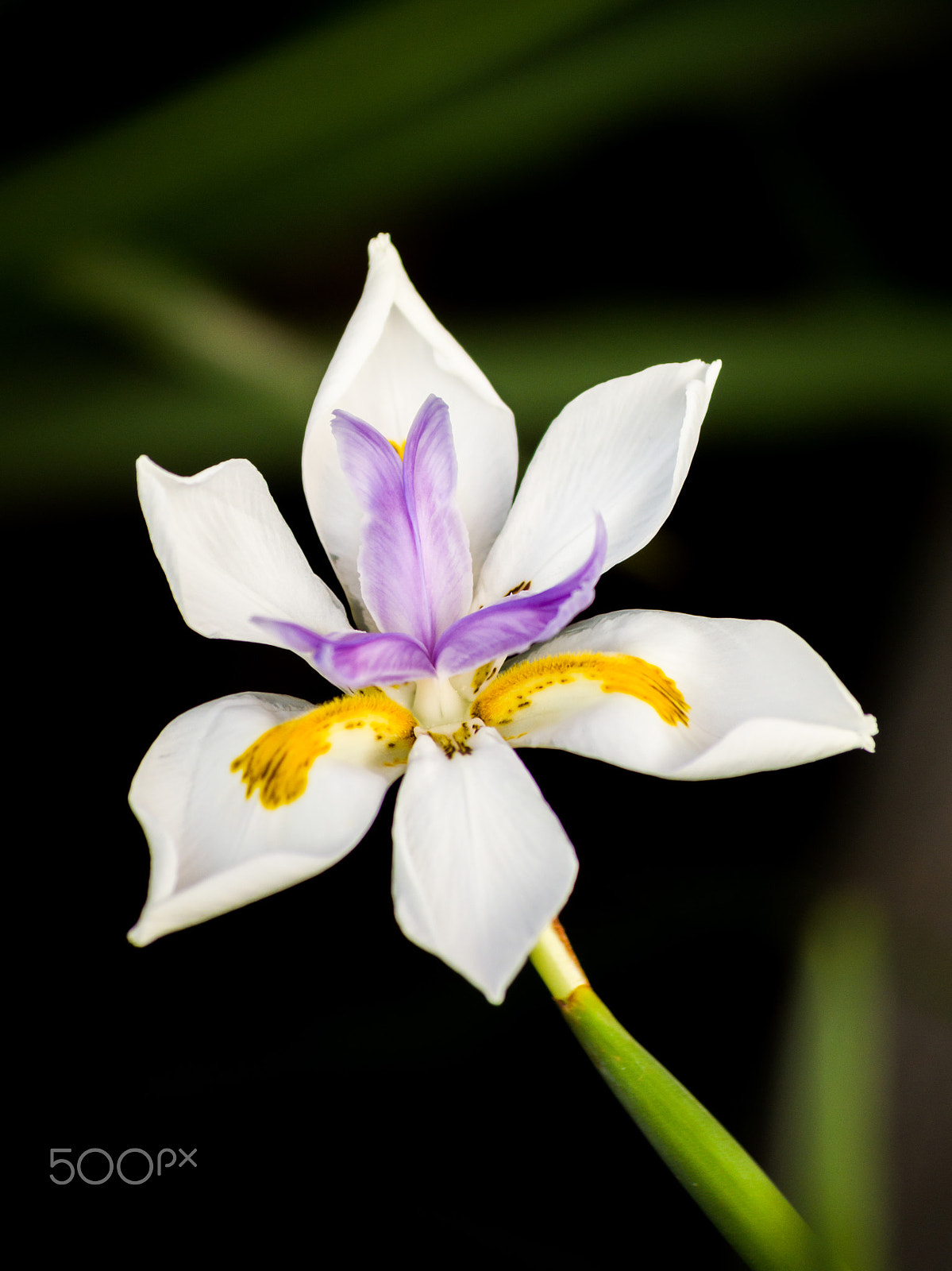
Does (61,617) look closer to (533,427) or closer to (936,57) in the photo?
(533,427)

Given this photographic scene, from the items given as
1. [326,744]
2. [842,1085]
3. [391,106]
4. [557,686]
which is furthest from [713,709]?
[391,106]

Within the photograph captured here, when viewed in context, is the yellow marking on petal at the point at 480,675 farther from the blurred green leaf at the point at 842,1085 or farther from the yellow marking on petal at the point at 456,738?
the blurred green leaf at the point at 842,1085

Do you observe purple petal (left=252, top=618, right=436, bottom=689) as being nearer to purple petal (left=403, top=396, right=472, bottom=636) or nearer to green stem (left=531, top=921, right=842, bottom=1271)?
purple petal (left=403, top=396, right=472, bottom=636)

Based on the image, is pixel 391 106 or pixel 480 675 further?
pixel 391 106

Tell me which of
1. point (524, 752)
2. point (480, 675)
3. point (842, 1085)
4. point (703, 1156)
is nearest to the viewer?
point (703, 1156)

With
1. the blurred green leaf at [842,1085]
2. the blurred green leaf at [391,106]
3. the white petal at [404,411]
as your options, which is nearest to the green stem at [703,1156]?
the blurred green leaf at [842,1085]

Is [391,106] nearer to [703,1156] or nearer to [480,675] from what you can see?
[480,675]
